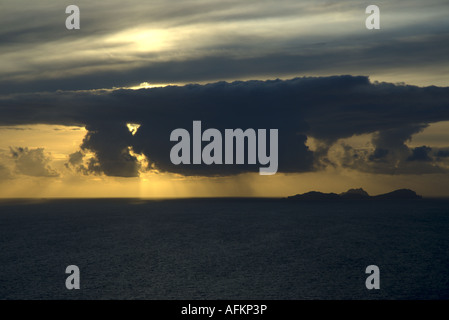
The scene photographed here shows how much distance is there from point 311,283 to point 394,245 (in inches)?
2828

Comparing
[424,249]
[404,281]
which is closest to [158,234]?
[424,249]

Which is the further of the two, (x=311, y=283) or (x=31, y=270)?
(x=31, y=270)

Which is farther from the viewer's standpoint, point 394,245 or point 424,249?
point 394,245

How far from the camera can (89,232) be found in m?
182

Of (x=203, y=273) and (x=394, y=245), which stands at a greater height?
(x=394, y=245)
